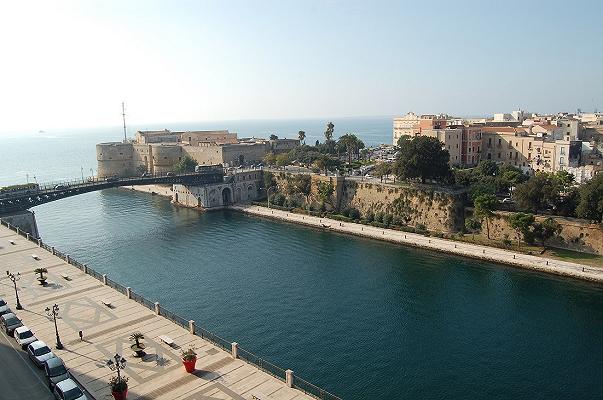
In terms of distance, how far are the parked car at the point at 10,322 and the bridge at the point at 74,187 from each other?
39.2 m

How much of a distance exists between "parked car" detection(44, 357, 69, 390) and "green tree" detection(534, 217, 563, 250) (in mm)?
51356

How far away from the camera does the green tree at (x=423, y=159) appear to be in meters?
65.6

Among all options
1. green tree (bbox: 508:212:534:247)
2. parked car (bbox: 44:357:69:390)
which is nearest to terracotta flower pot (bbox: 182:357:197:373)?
parked car (bbox: 44:357:69:390)

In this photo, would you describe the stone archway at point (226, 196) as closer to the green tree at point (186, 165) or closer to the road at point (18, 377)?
the green tree at point (186, 165)

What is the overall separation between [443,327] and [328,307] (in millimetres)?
9873

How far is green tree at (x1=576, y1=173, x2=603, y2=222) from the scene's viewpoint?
50844 mm

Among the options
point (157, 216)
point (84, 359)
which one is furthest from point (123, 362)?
point (157, 216)

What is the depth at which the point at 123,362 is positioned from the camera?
2314cm

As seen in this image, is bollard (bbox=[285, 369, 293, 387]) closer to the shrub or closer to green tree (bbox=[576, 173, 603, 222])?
green tree (bbox=[576, 173, 603, 222])

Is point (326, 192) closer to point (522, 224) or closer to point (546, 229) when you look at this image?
point (522, 224)

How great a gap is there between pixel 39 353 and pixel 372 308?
26.5 metres

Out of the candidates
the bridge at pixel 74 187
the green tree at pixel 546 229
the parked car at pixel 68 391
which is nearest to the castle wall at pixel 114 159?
the bridge at pixel 74 187

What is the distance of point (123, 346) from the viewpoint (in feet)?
83.2

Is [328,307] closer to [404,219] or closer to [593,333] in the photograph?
[593,333]
